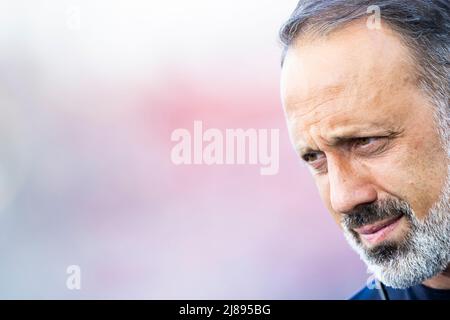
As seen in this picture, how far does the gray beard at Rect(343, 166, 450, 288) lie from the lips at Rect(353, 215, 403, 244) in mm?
27

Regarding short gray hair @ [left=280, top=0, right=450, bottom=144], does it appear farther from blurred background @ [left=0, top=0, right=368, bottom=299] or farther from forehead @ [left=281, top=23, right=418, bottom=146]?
blurred background @ [left=0, top=0, right=368, bottom=299]

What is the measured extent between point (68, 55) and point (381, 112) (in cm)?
80

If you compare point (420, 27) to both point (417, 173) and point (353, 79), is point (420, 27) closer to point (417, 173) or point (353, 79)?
point (353, 79)

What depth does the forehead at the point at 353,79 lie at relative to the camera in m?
1.23

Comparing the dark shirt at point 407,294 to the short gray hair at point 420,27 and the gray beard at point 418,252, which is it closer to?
the gray beard at point 418,252

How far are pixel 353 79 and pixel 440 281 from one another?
529mm

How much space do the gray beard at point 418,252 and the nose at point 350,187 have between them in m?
0.07

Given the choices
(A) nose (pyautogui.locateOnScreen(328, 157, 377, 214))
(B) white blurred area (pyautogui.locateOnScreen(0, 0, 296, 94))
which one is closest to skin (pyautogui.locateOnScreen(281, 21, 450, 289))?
(A) nose (pyautogui.locateOnScreen(328, 157, 377, 214))

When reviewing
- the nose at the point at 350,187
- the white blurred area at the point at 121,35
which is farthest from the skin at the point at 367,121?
the white blurred area at the point at 121,35

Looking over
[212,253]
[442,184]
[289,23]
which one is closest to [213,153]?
[212,253]

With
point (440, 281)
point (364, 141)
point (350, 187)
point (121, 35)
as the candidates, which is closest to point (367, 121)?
point (364, 141)

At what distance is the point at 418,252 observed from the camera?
4.22 feet

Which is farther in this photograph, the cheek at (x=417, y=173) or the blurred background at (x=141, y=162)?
the blurred background at (x=141, y=162)
